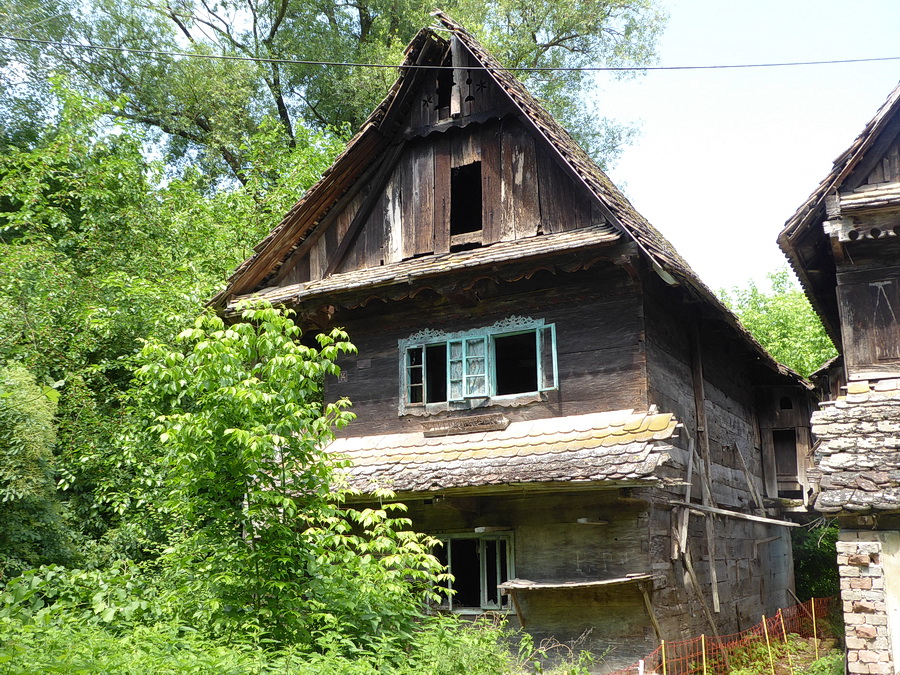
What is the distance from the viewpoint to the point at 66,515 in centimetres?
1433

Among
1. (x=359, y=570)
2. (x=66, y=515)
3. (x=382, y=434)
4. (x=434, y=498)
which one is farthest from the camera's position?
(x=66, y=515)

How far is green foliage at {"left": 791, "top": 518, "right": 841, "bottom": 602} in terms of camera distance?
22562 millimetres

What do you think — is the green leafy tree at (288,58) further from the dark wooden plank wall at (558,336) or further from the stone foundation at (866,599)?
the stone foundation at (866,599)

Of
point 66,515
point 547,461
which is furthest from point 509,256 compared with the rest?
point 66,515

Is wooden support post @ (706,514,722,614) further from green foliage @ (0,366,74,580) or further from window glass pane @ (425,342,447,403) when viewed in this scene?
green foliage @ (0,366,74,580)

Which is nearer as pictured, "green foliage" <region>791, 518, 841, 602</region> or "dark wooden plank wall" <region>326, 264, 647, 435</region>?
"dark wooden plank wall" <region>326, 264, 647, 435</region>

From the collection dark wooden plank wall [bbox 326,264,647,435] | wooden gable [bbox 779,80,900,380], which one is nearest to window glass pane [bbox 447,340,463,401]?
dark wooden plank wall [bbox 326,264,647,435]

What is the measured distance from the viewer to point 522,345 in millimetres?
15578

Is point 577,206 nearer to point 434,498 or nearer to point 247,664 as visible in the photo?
point 434,498

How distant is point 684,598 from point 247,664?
7043 mm

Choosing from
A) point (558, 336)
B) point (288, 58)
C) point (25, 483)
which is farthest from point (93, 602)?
point (288, 58)

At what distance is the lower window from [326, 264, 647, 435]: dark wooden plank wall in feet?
6.21

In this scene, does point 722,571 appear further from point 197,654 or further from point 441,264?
point 197,654

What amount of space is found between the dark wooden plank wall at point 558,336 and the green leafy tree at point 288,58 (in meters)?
10.8
